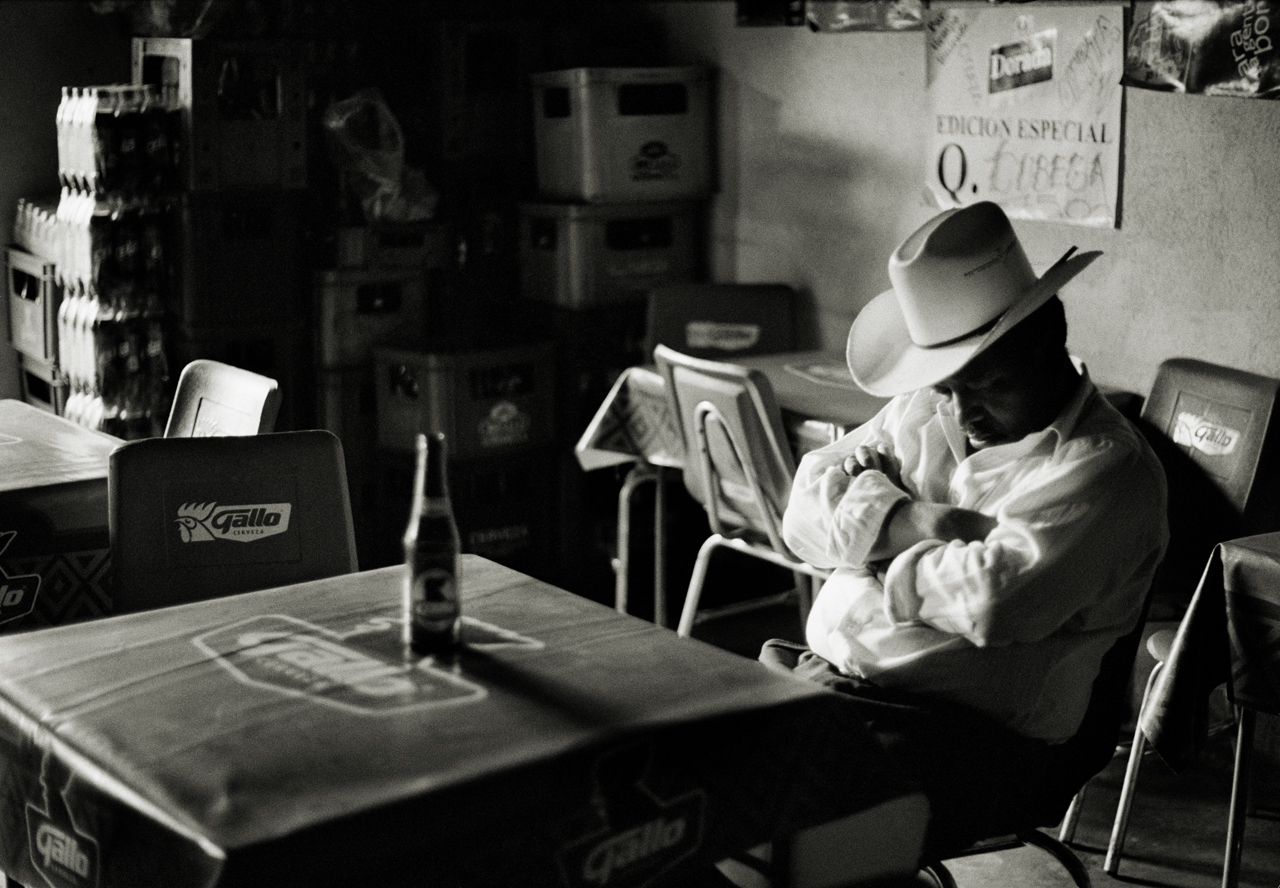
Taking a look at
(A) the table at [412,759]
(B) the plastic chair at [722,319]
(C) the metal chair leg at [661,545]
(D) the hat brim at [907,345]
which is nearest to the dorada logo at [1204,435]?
(D) the hat brim at [907,345]

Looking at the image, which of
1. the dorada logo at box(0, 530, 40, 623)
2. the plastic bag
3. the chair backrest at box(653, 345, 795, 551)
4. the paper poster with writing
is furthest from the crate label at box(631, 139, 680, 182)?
the dorada logo at box(0, 530, 40, 623)

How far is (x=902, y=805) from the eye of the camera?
6.55 ft

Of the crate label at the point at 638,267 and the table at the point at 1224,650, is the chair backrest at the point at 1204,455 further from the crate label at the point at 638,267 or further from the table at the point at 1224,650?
the crate label at the point at 638,267

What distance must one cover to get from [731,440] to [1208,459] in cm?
103

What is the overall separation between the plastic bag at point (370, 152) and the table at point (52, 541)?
2030mm

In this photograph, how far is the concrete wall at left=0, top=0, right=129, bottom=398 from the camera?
5.21 metres

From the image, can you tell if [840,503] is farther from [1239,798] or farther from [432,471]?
[1239,798]

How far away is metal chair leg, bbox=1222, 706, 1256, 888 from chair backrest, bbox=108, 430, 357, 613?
4.98 ft

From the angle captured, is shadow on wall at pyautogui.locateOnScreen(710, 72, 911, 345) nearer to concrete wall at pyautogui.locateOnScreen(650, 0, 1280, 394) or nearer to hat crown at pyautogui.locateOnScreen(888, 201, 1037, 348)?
concrete wall at pyautogui.locateOnScreen(650, 0, 1280, 394)

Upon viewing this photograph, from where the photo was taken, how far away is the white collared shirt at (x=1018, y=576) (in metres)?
2.07

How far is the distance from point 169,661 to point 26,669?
0.16m

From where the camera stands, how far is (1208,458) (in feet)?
11.3

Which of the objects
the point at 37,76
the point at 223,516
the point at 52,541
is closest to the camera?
the point at 223,516

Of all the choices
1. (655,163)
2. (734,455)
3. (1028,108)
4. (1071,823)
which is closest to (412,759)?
(1071,823)
